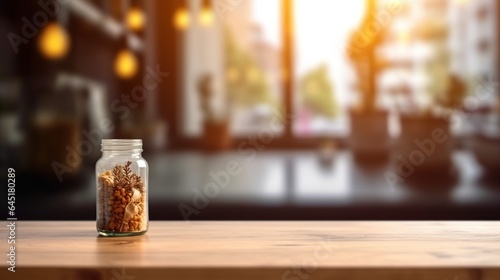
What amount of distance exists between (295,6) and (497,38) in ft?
2.80

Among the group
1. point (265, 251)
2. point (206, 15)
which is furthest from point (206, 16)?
point (265, 251)

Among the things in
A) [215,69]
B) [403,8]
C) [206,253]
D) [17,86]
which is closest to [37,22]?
[17,86]

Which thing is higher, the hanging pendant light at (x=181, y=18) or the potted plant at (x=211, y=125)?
the hanging pendant light at (x=181, y=18)

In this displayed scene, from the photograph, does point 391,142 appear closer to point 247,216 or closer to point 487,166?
point 487,166


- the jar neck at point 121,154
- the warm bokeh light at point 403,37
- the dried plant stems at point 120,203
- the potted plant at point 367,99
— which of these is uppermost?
the warm bokeh light at point 403,37

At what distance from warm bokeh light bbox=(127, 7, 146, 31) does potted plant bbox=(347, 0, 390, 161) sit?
2.91 ft

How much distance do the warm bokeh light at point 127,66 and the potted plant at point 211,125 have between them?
0.96 ft

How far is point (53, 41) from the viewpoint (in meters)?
2.83

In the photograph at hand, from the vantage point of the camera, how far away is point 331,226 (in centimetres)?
118

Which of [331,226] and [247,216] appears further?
[247,216]

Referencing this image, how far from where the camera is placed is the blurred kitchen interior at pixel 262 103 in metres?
2.81

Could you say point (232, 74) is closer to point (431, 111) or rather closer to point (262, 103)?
point (262, 103)

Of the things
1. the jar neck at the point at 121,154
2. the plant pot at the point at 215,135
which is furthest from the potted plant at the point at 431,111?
the jar neck at the point at 121,154

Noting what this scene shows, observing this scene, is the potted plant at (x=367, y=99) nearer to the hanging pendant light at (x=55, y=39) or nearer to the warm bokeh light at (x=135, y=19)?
the warm bokeh light at (x=135, y=19)
